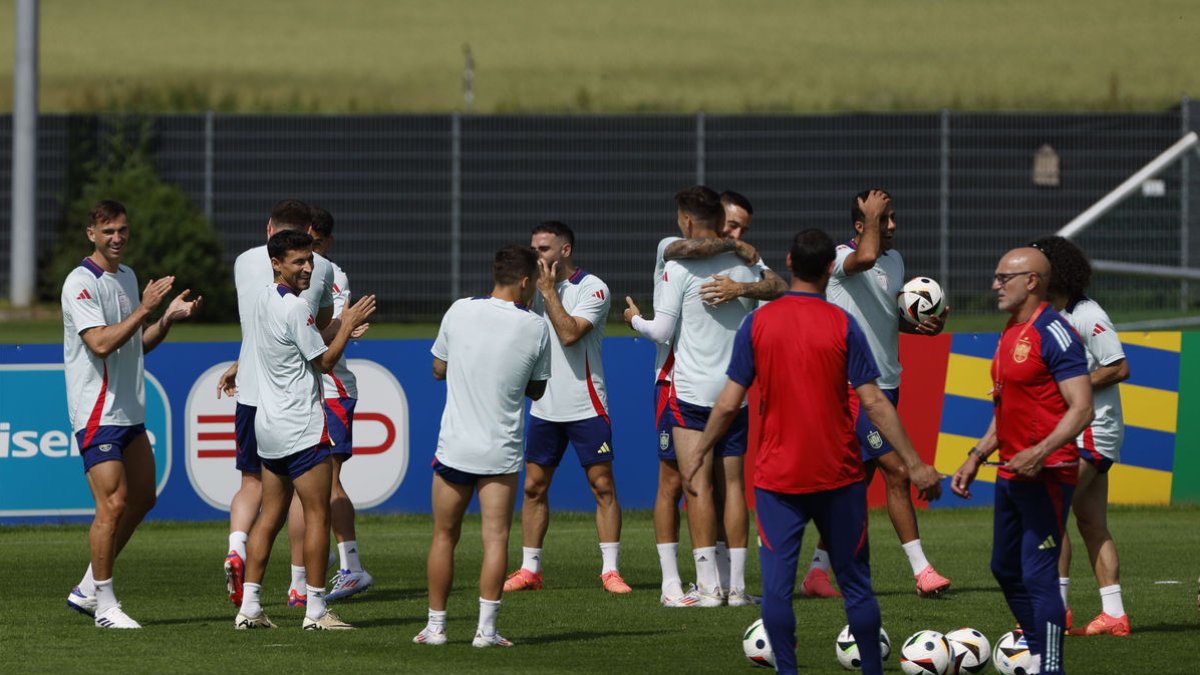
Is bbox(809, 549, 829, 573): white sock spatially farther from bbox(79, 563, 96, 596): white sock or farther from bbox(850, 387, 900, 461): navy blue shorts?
bbox(79, 563, 96, 596): white sock

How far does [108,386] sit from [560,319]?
8.69 ft

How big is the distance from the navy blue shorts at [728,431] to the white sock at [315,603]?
7.35ft

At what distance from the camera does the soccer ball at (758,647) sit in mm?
8383

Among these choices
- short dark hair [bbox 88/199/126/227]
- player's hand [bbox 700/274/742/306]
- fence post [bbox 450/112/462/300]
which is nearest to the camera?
short dark hair [bbox 88/199/126/227]

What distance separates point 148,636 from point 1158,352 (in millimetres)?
9381

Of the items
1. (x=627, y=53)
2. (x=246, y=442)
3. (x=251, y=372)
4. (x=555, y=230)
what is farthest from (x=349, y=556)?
(x=627, y=53)

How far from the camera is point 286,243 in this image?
9.10 metres

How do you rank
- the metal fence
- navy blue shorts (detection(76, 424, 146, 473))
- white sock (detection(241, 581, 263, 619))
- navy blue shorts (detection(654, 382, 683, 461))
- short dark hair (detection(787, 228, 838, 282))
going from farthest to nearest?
the metal fence → navy blue shorts (detection(654, 382, 683, 461)) → navy blue shorts (detection(76, 424, 146, 473)) → white sock (detection(241, 581, 263, 619)) → short dark hair (detection(787, 228, 838, 282))

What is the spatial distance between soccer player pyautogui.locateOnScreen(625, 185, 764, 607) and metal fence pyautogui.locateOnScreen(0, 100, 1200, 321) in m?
15.8

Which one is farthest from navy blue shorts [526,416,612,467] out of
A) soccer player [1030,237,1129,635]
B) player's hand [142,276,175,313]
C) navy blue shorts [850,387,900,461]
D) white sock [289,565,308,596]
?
→ soccer player [1030,237,1129,635]

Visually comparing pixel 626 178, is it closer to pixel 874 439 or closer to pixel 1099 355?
pixel 874 439

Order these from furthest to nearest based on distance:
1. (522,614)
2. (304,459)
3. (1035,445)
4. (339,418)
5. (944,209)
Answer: (944,209) → (339,418) → (522,614) → (304,459) → (1035,445)

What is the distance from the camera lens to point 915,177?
2600 centimetres

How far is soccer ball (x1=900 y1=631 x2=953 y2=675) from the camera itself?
8.09 meters
